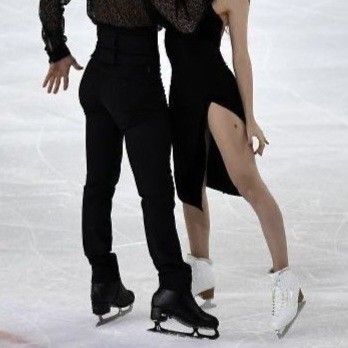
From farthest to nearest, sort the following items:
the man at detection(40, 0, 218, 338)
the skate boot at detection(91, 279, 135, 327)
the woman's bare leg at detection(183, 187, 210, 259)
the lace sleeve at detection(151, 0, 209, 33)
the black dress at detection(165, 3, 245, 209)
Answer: the woman's bare leg at detection(183, 187, 210, 259)
the skate boot at detection(91, 279, 135, 327)
the black dress at detection(165, 3, 245, 209)
the man at detection(40, 0, 218, 338)
the lace sleeve at detection(151, 0, 209, 33)

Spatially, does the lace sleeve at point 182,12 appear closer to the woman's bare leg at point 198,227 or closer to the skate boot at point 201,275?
the woman's bare leg at point 198,227

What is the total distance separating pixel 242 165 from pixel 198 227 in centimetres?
48

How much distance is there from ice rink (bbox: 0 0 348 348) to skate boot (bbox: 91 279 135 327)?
0.21 ft

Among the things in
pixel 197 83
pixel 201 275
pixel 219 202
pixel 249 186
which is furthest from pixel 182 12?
pixel 219 202

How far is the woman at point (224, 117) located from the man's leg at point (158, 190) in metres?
0.14

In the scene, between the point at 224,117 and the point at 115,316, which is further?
the point at 115,316

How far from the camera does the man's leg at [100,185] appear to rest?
15.3ft

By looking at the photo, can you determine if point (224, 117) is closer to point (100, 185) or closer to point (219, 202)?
point (100, 185)

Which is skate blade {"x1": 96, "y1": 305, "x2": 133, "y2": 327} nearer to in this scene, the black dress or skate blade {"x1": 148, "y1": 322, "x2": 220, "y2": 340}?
skate blade {"x1": 148, "y1": 322, "x2": 220, "y2": 340}

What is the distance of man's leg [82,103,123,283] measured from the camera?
4.68m

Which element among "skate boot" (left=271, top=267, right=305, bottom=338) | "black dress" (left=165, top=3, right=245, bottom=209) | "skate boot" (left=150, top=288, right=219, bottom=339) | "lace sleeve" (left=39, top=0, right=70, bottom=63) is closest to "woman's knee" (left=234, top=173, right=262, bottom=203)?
"black dress" (left=165, top=3, right=245, bottom=209)

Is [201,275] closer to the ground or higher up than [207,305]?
higher up

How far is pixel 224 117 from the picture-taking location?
4.57 m

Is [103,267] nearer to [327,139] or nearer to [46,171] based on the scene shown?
[46,171]
